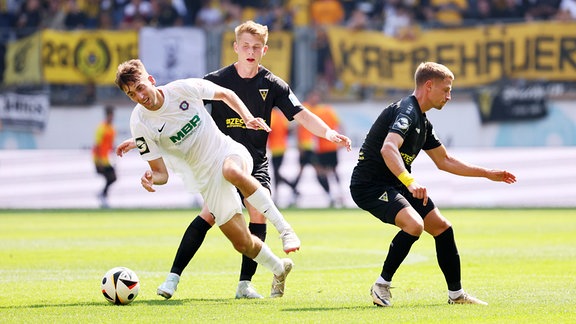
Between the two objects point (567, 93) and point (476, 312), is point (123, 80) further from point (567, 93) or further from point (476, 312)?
point (567, 93)

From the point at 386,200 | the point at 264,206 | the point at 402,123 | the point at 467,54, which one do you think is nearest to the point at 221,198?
the point at 264,206

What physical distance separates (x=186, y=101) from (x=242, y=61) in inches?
36.9

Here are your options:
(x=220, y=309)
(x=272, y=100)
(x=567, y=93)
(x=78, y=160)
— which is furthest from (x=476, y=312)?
(x=78, y=160)

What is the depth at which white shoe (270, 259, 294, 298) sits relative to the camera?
902 cm

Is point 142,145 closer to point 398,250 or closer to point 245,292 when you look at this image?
point 245,292

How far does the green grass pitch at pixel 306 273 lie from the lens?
7840 mm

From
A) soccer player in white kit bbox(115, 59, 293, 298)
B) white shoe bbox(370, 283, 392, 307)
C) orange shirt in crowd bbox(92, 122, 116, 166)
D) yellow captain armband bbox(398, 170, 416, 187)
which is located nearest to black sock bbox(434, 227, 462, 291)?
white shoe bbox(370, 283, 392, 307)

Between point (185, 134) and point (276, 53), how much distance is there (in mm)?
16521

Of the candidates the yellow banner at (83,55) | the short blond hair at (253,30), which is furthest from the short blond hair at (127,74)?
the yellow banner at (83,55)

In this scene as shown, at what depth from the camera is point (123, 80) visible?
8.20m

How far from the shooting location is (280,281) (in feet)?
29.7

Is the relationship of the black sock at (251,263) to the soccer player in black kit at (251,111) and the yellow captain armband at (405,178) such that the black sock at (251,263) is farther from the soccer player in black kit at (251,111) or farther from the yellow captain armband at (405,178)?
the yellow captain armband at (405,178)

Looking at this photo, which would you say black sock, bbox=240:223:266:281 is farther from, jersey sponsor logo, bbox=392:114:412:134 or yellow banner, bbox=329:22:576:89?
yellow banner, bbox=329:22:576:89

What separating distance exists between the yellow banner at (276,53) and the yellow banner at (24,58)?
4742mm
